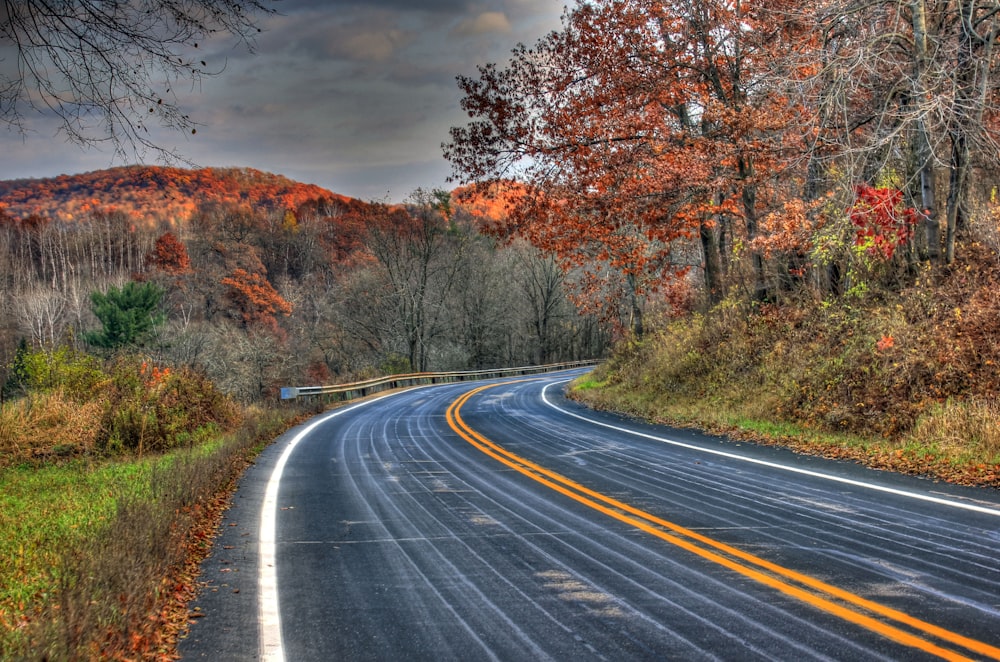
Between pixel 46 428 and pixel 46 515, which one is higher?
pixel 46 428

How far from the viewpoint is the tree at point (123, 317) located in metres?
41.7

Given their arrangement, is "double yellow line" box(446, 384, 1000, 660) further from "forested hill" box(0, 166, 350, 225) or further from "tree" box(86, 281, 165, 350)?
"tree" box(86, 281, 165, 350)

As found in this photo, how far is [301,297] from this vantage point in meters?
61.1

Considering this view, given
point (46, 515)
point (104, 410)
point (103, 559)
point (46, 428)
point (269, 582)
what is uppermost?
point (104, 410)

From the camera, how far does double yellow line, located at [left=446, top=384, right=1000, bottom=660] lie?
3.68m

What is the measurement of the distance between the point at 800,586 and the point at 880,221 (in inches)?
408

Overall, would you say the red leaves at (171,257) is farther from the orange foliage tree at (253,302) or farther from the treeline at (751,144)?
the treeline at (751,144)

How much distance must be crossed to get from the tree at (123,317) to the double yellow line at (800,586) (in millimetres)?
40178

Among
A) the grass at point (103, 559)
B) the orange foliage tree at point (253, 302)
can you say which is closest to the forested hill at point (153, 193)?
the grass at point (103, 559)

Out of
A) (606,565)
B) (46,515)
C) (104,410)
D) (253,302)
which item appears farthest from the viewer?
(253,302)

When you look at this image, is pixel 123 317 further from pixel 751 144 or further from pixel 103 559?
pixel 103 559

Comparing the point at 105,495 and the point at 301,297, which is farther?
the point at 301,297

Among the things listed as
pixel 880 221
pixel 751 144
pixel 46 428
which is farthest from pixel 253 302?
pixel 880 221

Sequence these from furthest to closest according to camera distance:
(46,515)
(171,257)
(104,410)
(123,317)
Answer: (171,257), (123,317), (104,410), (46,515)
